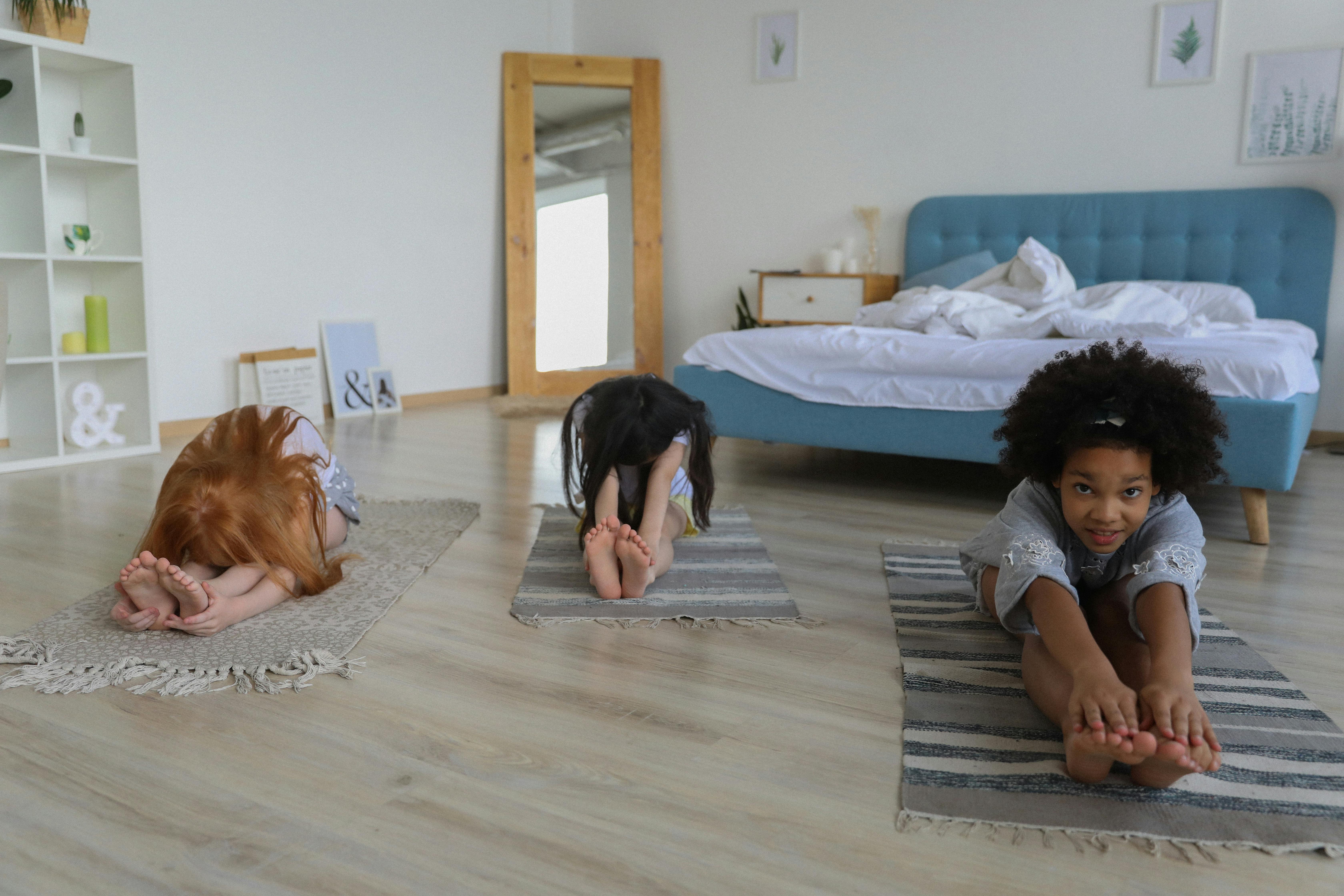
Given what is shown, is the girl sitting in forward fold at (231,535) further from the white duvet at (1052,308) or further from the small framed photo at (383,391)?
the small framed photo at (383,391)

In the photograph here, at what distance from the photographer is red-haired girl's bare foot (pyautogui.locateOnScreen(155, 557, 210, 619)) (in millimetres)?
1468

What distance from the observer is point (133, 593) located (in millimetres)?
1528

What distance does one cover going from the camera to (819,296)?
4.30 meters

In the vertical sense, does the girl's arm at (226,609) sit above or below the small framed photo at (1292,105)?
below

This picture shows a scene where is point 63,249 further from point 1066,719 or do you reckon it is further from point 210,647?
point 1066,719

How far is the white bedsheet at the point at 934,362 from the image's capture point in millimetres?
2336

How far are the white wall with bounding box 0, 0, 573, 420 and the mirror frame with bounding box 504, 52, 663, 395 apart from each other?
0.38ft

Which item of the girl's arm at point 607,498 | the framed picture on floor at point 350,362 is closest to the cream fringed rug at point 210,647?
the girl's arm at point 607,498

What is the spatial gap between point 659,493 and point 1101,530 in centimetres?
82

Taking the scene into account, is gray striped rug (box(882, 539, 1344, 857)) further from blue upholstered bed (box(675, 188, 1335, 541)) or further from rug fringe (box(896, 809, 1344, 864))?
blue upholstered bed (box(675, 188, 1335, 541))

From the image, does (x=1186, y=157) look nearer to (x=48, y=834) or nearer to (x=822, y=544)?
(x=822, y=544)

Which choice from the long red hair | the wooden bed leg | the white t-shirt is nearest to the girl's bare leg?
the white t-shirt

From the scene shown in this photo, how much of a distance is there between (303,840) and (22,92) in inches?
115

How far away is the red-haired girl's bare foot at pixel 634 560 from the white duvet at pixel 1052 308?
1.54m
